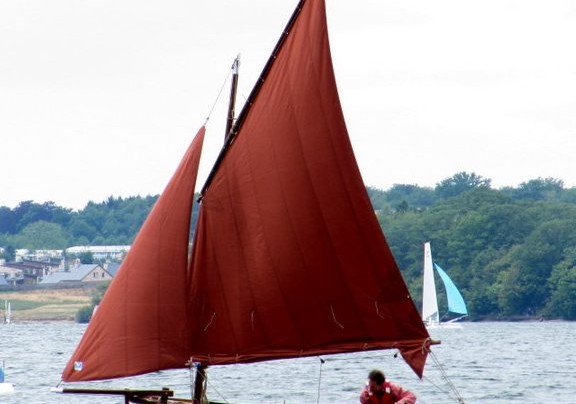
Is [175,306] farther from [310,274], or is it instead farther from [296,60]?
[296,60]

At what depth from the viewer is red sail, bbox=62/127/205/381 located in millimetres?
37312

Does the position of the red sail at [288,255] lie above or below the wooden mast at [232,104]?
below

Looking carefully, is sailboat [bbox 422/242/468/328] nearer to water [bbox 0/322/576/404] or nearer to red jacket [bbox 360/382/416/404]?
water [bbox 0/322/576/404]

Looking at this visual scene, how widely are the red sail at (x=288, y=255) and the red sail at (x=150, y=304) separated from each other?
39cm

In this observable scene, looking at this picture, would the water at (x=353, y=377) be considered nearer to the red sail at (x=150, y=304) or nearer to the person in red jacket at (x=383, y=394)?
the red sail at (x=150, y=304)

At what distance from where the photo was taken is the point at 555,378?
7794 centimetres

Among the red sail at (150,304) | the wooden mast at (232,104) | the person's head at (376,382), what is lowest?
the person's head at (376,382)

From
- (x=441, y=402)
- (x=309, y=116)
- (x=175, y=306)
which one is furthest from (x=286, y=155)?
(x=441, y=402)

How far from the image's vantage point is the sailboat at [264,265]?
37.9 metres

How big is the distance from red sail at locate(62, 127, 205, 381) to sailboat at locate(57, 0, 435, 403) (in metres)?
0.03

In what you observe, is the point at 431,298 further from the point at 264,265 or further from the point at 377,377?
the point at 377,377

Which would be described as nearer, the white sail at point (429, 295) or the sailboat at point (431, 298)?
the white sail at point (429, 295)

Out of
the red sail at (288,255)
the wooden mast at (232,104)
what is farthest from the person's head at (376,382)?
the wooden mast at (232,104)

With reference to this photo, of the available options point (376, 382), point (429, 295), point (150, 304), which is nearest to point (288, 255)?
point (150, 304)
